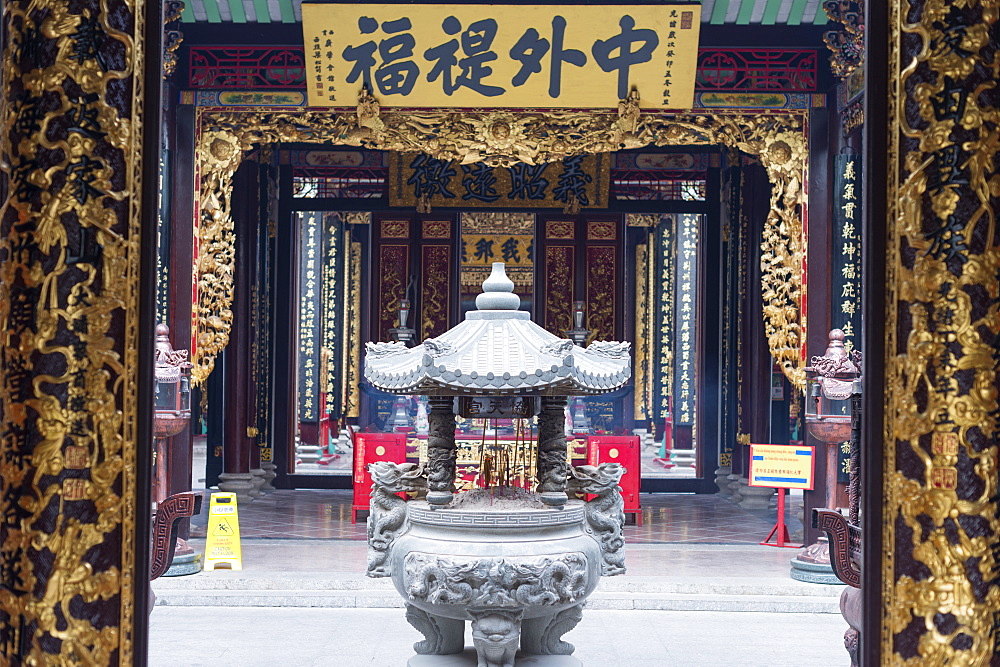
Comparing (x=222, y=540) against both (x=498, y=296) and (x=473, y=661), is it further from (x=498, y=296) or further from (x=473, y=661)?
(x=498, y=296)

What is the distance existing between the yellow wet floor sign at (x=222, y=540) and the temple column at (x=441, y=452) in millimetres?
2768

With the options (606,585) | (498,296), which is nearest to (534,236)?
(606,585)

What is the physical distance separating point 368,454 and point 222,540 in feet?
6.16

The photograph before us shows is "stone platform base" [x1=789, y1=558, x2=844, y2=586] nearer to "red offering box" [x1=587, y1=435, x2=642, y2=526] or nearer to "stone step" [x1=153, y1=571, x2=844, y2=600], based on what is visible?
"stone step" [x1=153, y1=571, x2=844, y2=600]

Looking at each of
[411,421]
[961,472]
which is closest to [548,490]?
[961,472]

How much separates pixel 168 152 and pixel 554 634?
14.1 ft

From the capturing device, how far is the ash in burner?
4.82 meters

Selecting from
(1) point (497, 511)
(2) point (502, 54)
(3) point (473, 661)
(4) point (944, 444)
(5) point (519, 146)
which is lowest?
(3) point (473, 661)

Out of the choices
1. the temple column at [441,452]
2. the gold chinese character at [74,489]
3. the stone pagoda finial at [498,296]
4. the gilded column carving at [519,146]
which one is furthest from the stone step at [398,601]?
the gold chinese character at [74,489]

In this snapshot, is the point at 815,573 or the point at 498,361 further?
the point at 815,573

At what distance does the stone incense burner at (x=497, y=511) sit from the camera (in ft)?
15.4

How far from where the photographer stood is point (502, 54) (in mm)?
7492

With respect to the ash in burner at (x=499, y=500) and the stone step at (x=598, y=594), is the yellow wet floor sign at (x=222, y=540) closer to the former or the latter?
the stone step at (x=598, y=594)

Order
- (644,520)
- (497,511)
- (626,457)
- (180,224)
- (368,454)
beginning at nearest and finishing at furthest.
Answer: (497,511), (180,224), (368,454), (626,457), (644,520)
